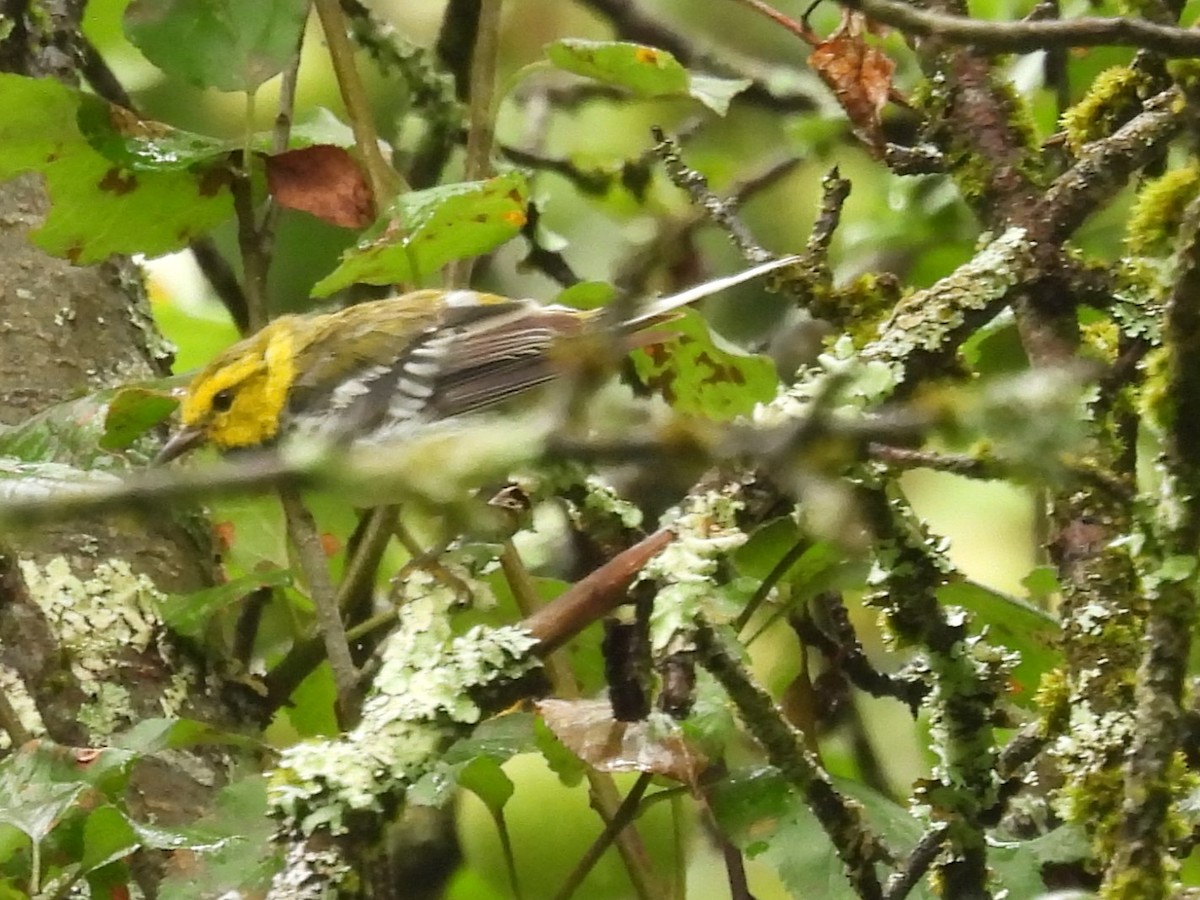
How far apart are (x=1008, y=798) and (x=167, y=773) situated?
25.7 inches

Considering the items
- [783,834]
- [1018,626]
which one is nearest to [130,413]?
[783,834]

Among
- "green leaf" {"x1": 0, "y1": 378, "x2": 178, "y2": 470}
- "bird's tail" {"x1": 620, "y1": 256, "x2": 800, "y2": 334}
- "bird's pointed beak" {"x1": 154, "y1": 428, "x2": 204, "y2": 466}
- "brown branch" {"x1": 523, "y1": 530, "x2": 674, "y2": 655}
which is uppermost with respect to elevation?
"bird's tail" {"x1": 620, "y1": 256, "x2": 800, "y2": 334}

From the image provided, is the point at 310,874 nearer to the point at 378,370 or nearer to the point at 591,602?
the point at 591,602

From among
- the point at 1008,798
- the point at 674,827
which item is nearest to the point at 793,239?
the point at 674,827

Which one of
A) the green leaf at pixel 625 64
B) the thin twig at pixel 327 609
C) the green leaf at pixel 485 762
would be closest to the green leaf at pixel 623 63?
the green leaf at pixel 625 64

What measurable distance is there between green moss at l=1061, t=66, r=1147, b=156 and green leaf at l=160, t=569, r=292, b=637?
0.66 m

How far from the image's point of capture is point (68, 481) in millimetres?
829

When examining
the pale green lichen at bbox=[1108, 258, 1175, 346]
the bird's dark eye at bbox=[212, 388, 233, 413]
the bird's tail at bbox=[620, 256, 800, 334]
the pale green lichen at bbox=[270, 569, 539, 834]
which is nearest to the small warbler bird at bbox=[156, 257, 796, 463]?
the bird's dark eye at bbox=[212, 388, 233, 413]

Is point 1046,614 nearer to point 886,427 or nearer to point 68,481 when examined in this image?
point 68,481

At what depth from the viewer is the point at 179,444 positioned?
140 cm

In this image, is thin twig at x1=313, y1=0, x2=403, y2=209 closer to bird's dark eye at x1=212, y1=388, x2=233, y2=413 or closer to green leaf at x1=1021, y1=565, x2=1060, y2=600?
bird's dark eye at x1=212, y1=388, x2=233, y2=413

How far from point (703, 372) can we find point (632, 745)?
514 millimetres

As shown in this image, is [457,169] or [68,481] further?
[457,169]

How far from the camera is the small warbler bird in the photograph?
1480 millimetres
